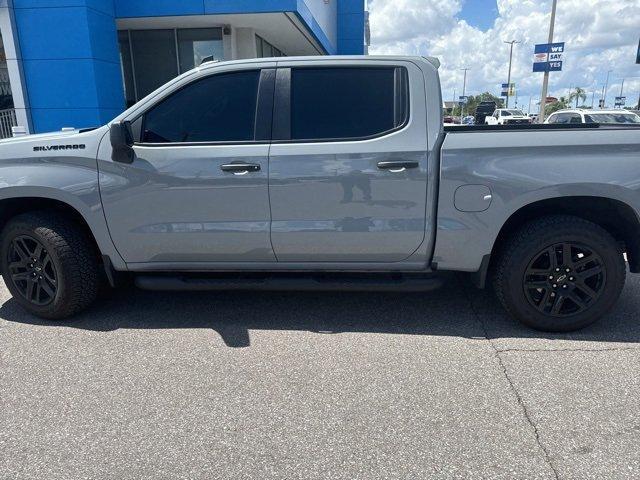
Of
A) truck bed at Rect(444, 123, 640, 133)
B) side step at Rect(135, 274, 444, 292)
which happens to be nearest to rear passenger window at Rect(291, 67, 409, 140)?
truck bed at Rect(444, 123, 640, 133)

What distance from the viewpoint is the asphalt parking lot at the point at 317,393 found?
228cm

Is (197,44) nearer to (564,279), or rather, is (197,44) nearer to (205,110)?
(205,110)

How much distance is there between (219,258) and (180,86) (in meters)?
1.30

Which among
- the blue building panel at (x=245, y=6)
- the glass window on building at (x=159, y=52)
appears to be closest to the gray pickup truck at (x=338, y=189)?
the blue building panel at (x=245, y=6)

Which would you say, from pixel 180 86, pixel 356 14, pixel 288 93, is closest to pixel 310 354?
pixel 288 93

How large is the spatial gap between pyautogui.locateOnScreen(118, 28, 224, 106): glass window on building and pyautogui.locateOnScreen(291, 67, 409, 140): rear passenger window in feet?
32.7

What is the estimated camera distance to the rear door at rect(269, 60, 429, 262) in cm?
326

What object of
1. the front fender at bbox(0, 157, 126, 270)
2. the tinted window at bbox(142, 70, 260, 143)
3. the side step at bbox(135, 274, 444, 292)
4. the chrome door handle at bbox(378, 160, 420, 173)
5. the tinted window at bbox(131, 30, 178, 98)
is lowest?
the side step at bbox(135, 274, 444, 292)

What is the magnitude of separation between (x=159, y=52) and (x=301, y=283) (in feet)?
36.6

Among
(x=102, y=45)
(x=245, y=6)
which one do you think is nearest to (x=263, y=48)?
(x=245, y=6)

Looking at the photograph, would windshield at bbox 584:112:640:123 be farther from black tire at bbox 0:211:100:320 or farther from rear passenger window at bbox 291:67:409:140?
black tire at bbox 0:211:100:320

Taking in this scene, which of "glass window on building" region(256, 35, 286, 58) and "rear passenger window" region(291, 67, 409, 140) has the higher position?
"glass window on building" region(256, 35, 286, 58)

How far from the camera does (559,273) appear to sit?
134 inches

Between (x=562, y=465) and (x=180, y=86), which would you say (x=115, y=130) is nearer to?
(x=180, y=86)
